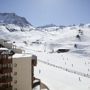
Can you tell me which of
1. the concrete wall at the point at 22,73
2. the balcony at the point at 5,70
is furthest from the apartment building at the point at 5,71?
the concrete wall at the point at 22,73

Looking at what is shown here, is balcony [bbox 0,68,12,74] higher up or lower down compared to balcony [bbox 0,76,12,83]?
higher up

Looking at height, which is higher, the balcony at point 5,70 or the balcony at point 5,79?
the balcony at point 5,70

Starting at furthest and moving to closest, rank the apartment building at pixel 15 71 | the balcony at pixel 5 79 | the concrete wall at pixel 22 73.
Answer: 1. the concrete wall at pixel 22 73
2. the apartment building at pixel 15 71
3. the balcony at pixel 5 79

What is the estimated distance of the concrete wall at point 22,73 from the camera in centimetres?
3102

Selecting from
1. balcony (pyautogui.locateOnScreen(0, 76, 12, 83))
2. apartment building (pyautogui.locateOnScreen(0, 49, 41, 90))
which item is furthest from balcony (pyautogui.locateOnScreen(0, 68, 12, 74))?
balcony (pyautogui.locateOnScreen(0, 76, 12, 83))

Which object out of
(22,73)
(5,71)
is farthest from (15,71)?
(5,71)

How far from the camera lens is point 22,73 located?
3161 cm

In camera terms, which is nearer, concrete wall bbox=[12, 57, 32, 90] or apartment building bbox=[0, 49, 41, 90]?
apartment building bbox=[0, 49, 41, 90]

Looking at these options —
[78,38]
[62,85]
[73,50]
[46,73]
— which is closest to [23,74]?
[62,85]

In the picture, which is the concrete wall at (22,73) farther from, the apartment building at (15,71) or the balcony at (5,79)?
the balcony at (5,79)

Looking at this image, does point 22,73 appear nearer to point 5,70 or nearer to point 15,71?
point 15,71

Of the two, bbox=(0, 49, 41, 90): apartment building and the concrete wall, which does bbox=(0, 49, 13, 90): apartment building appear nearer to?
bbox=(0, 49, 41, 90): apartment building

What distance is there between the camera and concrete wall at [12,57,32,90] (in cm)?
3102

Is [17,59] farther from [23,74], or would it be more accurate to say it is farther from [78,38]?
[78,38]
